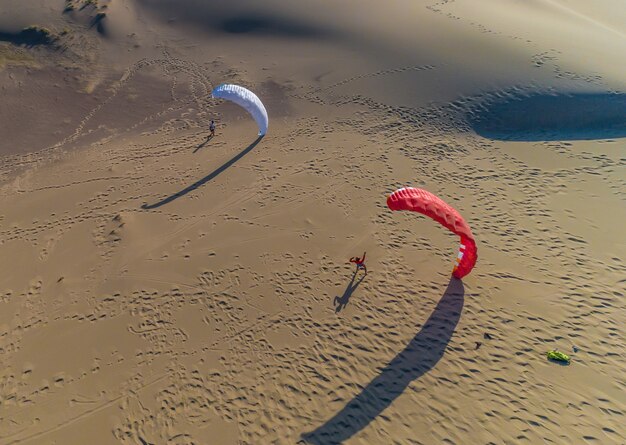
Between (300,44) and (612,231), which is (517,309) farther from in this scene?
(300,44)

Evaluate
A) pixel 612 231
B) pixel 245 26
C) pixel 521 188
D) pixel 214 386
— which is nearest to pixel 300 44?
pixel 245 26

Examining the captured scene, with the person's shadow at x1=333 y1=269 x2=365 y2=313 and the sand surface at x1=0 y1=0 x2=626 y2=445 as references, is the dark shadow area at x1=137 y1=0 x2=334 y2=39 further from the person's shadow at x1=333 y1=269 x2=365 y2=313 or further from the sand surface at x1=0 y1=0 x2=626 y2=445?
the person's shadow at x1=333 y1=269 x2=365 y2=313

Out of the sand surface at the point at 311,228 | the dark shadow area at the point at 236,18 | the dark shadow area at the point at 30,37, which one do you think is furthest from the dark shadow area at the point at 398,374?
the dark shadow area at the point at 30,37

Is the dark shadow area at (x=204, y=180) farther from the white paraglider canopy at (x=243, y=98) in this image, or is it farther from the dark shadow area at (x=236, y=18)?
the dark shadow area at (x=236, y=18)

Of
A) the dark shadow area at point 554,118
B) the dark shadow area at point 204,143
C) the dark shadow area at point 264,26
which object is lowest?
the dark shadow area at point 204,143

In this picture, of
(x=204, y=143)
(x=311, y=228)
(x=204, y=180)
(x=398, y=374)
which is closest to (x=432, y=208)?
(x=398, y=374)

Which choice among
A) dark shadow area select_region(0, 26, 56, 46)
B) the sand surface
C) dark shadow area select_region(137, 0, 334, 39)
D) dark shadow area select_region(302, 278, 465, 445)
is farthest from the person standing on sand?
dark shadow area select_region(0, 26, 56, 46)
